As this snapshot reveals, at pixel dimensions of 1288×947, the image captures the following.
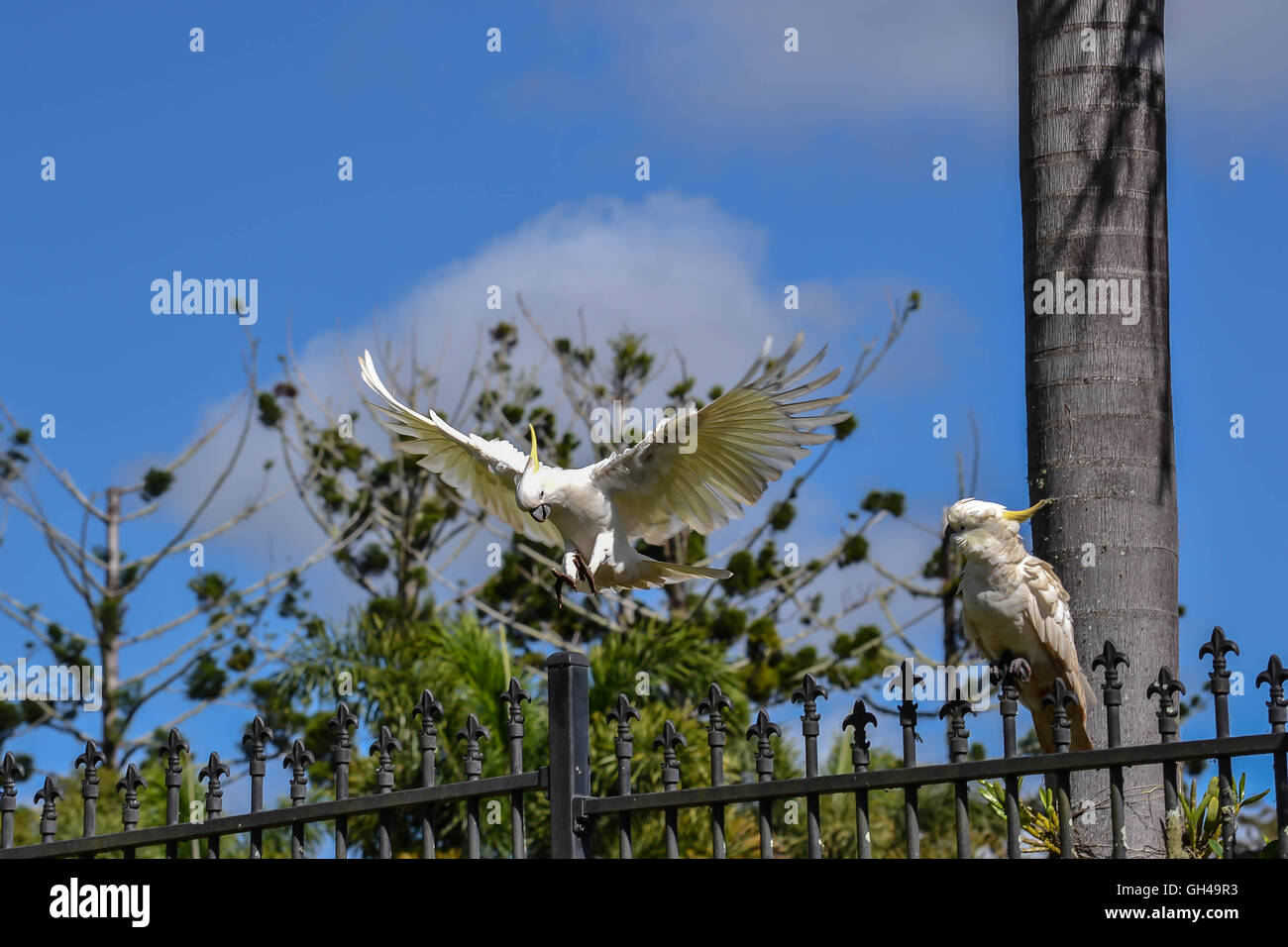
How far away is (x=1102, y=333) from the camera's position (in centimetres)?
524

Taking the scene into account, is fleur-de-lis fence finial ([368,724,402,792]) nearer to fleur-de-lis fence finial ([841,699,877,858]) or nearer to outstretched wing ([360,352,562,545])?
fleur-de-lis fence finial ([841,699,877,858])

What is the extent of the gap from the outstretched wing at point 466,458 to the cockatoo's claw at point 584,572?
58 centimetres

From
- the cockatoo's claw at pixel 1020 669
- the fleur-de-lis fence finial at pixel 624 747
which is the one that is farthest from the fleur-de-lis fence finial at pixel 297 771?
the cockatoo's claw at pixel 1020 669

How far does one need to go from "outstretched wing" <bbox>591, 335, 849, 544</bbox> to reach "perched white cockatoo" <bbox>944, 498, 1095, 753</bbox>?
845 mm

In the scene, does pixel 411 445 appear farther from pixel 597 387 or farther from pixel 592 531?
pixel 597 387

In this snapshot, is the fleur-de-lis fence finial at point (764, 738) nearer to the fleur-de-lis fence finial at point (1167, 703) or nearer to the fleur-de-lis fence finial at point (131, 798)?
the fleur-de-lis fence finial at point (1167, 703)

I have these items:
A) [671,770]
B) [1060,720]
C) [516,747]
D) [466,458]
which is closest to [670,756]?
[671,770]

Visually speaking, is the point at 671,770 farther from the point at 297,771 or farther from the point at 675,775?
the point at 297,771

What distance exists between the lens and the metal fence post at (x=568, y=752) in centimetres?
417

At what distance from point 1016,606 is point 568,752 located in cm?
143

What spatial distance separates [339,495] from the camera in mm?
23719
